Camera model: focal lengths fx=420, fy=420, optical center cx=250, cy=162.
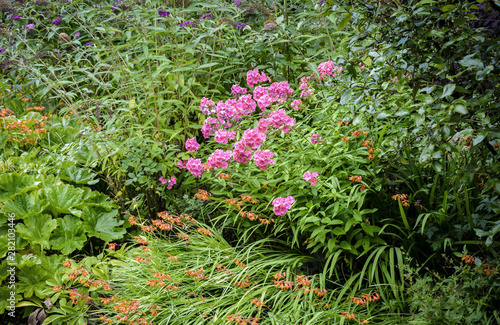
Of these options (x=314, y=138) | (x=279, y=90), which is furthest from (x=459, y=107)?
(x=279, y=90)

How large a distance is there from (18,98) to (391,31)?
468 cm

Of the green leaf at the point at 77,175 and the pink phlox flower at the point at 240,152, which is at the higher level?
the pink phlox flower at the point at 240,152

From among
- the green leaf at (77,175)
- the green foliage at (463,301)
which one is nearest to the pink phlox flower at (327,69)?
the green foliage at (463,301)

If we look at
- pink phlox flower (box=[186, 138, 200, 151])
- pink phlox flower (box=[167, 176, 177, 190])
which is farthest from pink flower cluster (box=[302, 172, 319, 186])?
pink phlox flower (box=[167, 176, 177, 190])

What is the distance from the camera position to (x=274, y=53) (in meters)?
3.87

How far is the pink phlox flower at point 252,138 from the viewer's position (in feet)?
8.94

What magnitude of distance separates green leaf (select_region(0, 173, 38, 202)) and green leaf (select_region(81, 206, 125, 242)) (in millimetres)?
440

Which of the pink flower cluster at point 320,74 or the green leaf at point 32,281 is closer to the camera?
the green leaf at point 32,281

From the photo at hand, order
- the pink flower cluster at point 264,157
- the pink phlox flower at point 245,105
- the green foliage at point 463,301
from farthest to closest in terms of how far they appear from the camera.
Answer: the pink phlox flower at point 245,105 → the pink flower cluster at point 264,157 → the green foliage at point 463,301

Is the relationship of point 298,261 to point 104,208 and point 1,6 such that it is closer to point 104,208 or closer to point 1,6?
point 104,208

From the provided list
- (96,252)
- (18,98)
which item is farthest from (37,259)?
(18,98)

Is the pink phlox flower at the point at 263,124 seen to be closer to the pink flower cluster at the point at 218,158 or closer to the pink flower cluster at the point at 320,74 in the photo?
the pink flower cluster at the point at 218,158

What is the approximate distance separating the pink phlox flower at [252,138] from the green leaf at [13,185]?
5.55ft

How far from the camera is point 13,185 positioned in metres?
3.15
